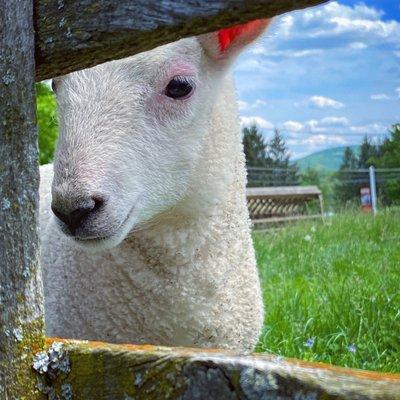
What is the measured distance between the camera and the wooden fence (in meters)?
1.20

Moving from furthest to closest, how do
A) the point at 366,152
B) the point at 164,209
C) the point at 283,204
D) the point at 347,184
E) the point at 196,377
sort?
1. the point at 366,152
2. the point at 347,184
3. the point at 283,204
4. the point at 164,209
5. the point at 196,377

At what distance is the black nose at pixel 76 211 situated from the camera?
2.30 metres

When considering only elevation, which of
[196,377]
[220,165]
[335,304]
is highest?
[220,165]

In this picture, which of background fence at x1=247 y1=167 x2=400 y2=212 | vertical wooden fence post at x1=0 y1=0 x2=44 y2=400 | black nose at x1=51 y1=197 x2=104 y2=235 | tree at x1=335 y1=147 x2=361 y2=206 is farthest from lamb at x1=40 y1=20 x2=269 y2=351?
tree at x1=335 y1=147 x2=361 y2=206

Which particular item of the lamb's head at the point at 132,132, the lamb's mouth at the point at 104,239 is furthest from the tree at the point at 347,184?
the lamb's mouth at the point at 104,239

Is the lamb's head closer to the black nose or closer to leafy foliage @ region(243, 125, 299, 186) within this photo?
the black nose

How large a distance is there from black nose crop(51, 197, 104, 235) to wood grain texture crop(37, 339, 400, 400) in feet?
3.04

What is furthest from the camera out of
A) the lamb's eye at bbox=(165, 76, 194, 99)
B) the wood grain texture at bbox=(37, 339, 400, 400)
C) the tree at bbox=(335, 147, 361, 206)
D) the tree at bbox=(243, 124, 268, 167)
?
the tree at bbox=(243, 124, 268, 167)

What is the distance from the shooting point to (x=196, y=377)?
1215mm

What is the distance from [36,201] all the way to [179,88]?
4.73ft

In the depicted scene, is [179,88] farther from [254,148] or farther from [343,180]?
[254,148]

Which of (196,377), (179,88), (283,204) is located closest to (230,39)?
(179,88)

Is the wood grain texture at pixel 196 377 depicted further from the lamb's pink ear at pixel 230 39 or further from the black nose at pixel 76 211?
the lamb's pink ear at pixel 230 39

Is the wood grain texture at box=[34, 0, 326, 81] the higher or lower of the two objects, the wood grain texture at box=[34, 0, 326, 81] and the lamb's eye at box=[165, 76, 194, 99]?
the lower
